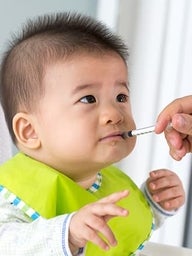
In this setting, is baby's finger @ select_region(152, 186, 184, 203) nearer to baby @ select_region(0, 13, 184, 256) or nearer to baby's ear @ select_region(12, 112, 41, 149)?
baby @ select_region(0, 13, 184, 256)

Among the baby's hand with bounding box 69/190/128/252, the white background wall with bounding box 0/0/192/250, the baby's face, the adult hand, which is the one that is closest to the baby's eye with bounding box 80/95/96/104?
the baby's face

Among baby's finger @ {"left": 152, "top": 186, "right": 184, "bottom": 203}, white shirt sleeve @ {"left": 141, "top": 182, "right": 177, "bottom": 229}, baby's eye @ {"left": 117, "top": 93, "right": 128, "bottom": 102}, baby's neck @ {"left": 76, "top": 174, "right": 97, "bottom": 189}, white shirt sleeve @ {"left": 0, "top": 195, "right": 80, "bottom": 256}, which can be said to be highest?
baby's eye @ {"left": 117, "top": 93, "right": 128, "bottom": 102}

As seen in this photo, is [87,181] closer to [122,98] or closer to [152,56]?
[122,98]

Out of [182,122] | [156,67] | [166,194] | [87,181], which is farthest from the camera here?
[156,67]

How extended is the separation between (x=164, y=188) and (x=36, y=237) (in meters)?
0.38

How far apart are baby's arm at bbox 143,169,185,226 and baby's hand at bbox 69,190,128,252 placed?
1.23 ft

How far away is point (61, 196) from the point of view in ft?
2.92

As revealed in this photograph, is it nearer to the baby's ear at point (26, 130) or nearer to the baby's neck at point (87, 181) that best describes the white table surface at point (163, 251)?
the baby's neck at point (87, 181)

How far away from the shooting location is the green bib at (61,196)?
856mm

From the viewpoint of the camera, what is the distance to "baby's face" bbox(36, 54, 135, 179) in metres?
0.87

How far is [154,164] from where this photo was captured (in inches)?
65.7

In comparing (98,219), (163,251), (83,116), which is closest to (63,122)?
(83,116)

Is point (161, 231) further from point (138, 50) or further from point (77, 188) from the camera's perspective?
point (77, 188)

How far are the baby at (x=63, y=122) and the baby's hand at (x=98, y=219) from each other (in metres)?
0.09
